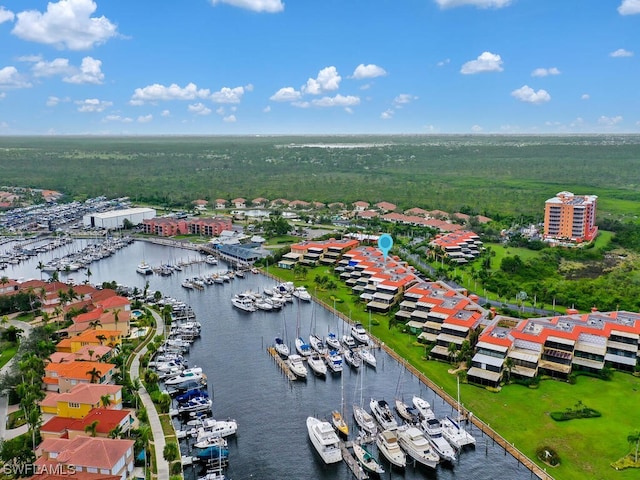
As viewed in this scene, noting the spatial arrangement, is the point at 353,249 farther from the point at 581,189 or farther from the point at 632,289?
the point at 581,189

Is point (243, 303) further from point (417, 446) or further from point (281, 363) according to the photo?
point (417, 446)

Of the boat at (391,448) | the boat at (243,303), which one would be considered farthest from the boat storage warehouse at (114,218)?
the boat at (391,448)

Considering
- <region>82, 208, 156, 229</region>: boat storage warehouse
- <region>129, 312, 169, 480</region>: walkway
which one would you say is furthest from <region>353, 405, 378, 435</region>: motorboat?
<region>82, 208, 156, 229</region>: boat storage warehouse

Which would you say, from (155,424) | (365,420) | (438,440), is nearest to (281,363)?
(365,420)

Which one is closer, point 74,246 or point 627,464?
point 627,464

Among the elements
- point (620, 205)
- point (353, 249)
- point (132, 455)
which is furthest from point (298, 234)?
point (620, 205)
